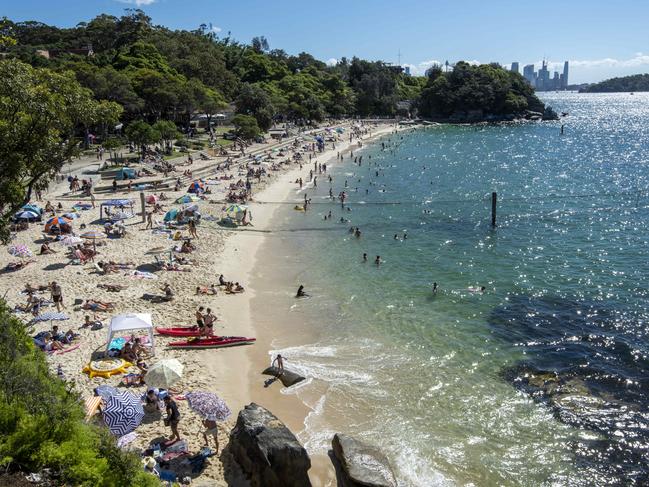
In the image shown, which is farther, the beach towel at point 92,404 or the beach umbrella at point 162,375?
the beach umbrella at point 162,375

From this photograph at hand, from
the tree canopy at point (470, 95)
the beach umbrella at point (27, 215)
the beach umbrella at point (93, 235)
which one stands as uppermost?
the tree canopy at point (470, 95)

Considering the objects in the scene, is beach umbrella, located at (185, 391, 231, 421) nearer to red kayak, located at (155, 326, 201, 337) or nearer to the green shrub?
the green shrub

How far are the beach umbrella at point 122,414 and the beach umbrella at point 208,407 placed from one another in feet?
4.43

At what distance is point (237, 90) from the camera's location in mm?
101750

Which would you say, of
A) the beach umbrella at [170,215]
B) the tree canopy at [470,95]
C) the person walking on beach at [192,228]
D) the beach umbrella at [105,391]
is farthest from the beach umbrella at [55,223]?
the tree canopy at [470,95]

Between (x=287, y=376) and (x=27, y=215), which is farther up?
(x=27, y=215)

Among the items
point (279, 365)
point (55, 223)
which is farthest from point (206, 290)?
point (55, 223)

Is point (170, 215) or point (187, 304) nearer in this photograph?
point (187, 304)

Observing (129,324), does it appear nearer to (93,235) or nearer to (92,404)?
(92,404)

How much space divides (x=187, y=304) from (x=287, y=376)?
287 inches

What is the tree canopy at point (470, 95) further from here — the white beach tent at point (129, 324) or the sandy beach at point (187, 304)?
the white beach tent at point (129, 324)

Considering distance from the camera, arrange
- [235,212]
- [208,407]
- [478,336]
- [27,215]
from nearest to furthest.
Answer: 1. [208,407]
2. [478,336]
3. [27,215]
4. [235,212]

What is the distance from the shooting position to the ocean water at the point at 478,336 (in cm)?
1432

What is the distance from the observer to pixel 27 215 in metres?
32.2
